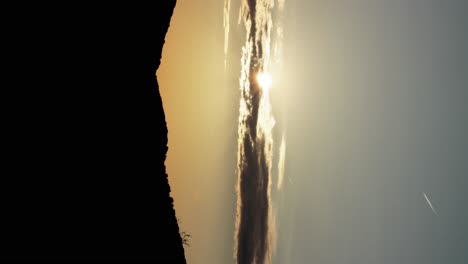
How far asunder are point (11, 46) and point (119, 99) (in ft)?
12.8

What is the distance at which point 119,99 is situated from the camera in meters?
12.4

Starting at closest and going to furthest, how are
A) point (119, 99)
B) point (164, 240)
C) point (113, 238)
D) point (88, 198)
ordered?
point (88, 198) < point (113, 238) < point (119, 99) < point (164, 240)

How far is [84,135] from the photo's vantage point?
10828 mm

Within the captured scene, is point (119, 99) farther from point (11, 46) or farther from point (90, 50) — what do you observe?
point (11, 46)

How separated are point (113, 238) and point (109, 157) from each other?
7.14ft

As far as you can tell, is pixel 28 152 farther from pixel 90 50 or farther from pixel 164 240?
pixel 164 240

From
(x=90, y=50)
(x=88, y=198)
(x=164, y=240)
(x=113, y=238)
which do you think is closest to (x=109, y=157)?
(x=88, y=198)

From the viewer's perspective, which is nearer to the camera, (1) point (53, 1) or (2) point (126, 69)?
(1) point (53, 1)

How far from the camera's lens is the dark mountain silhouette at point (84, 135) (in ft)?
29.1

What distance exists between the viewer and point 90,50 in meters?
11.1

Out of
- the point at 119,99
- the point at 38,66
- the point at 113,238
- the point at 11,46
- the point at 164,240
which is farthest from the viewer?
the point at 164,240

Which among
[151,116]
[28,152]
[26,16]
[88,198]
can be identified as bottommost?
[88,198]

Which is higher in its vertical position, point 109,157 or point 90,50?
point 90,50

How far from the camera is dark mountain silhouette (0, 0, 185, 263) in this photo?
8859 mm
